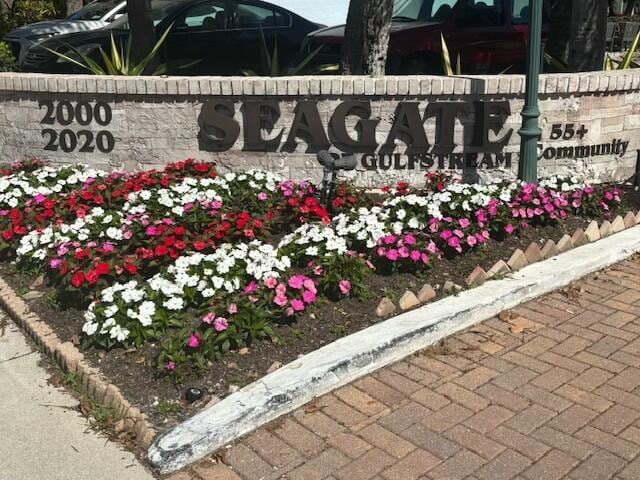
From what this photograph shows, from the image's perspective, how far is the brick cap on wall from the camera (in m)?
6.29

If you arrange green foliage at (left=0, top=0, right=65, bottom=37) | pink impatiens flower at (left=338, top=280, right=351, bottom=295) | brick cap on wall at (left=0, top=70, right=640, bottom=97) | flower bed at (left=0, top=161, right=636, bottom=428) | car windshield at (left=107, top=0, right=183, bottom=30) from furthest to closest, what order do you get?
1. green foliage at (left=0, top=0, right=65, bottom=37)
2. car windshield at (left=107, top=0, right=183, bottom=30)
3. brick cap on wall at (left=0, top=70, right=640, bottom=97)
4. pink impatiens flower at (left=338, top=280, right=351, bottom=295)
5. flower bed at (left=0, top=161, right=636, bottom=428)

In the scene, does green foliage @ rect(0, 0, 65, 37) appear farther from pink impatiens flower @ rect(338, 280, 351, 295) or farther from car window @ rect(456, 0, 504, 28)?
pink impatiens flower @ rect(338, 280, 351, 295)

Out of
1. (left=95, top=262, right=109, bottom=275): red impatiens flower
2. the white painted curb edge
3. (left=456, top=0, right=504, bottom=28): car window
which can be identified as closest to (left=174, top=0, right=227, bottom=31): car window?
(left=456, top=0, right=504, bottom=28): car window

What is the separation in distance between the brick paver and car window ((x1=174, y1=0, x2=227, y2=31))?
25.8ft

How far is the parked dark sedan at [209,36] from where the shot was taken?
10211 millimetres

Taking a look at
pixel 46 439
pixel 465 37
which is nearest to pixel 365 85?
pixel 465 37

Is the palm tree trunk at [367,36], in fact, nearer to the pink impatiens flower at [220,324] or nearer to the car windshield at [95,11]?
the pink impatiens flower at [220,324]

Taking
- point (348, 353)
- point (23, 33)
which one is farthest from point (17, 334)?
point (23, 33)

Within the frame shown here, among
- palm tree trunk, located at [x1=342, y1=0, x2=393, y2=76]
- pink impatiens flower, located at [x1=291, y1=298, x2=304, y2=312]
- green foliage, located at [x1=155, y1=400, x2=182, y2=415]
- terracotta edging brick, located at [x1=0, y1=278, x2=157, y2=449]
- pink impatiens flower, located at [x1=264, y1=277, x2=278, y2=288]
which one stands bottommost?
terracotta edging brick, located at [x1=0, y1=278, x2=157, y2=449]

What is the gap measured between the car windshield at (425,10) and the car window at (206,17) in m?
2.60

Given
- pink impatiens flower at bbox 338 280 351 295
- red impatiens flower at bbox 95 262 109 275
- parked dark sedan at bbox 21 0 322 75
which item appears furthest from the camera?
parked dark sedan at bbox 21 0 322 75

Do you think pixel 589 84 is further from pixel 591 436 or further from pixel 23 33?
pixel 23 33

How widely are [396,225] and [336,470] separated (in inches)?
82.8

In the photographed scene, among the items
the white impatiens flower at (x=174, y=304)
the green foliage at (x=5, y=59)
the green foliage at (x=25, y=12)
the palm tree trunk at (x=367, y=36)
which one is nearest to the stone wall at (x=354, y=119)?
the palm tree trunk at (x=367, y=36)
